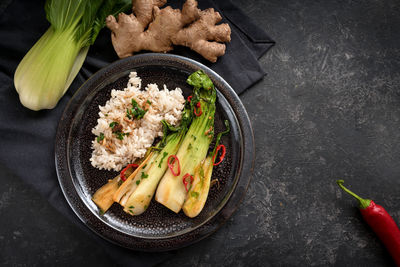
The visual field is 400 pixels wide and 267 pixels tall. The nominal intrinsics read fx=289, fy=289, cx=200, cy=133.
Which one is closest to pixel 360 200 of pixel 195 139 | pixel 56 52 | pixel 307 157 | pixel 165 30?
pixel 307 157

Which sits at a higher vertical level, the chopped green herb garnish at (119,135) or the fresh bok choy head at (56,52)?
the fresh bok choy head at (56,52)

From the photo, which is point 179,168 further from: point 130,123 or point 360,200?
point 360,200

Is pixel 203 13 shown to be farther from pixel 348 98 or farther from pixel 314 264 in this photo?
pixel 314 264

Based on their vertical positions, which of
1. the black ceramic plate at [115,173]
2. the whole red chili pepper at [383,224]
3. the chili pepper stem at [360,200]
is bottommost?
the whole red chili pepper at [383,224]

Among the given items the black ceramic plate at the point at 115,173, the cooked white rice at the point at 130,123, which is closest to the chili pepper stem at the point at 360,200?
the black ceramic plate at the point at 115,173

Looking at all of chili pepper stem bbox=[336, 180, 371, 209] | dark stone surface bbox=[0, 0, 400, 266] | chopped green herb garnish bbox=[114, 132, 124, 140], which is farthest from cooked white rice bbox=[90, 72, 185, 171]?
chili pepper stem bbox=[336, 180, 371, 209]

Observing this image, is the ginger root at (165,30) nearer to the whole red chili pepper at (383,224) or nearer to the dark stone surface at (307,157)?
the dark stone surface at (307,157)

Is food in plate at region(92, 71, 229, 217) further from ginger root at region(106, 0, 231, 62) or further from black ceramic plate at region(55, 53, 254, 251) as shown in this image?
ginger root at region(106, 0, 231, 62)
